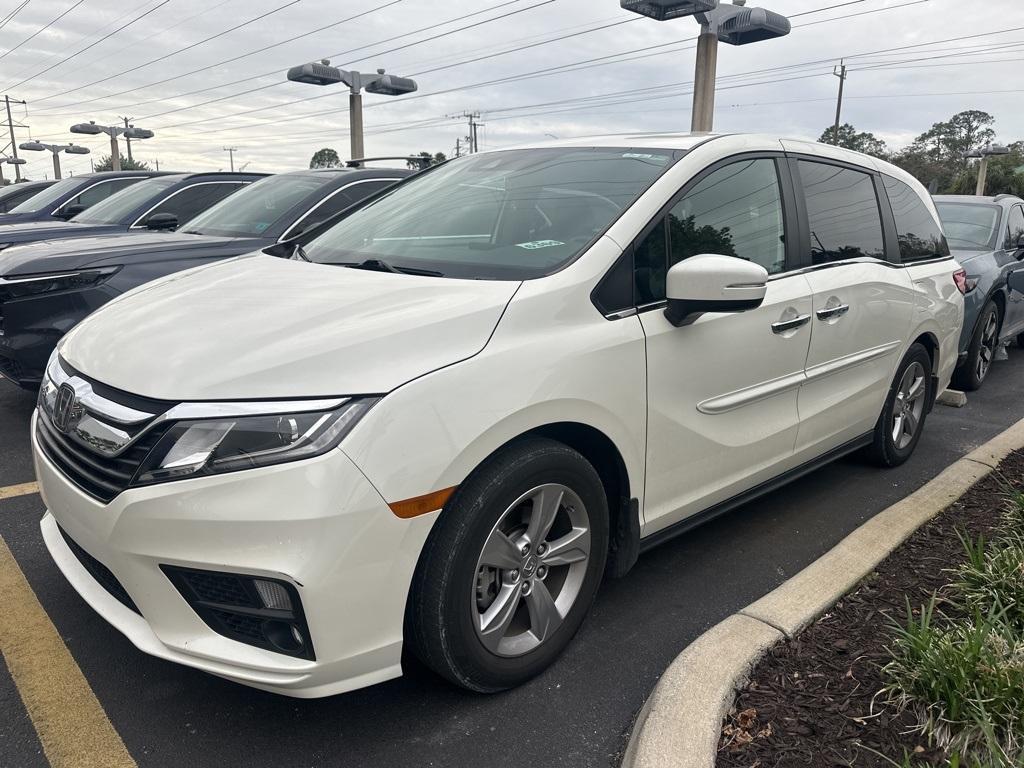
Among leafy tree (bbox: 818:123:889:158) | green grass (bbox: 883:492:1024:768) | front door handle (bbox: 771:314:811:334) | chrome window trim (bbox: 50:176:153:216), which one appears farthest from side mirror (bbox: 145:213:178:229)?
leafy tree (bbox: 818:123:889:158)

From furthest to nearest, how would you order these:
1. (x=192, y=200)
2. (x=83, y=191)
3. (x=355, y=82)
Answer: (x=355, y=82) < (x=83, y=191) < (x=192, y=200)

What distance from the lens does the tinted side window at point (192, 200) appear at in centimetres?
819

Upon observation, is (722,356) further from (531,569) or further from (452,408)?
(452,408)

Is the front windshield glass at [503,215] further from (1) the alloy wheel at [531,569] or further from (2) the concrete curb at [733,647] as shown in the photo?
(2) the concrete curb at [733,647]

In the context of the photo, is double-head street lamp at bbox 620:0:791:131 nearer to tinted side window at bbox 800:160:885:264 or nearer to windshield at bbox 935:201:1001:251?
windshield at bbox 935:201:1001:251

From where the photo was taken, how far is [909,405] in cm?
459

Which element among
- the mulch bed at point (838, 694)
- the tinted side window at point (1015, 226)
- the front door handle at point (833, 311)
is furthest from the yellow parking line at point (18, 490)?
the tinted side window at point (1015, 226)

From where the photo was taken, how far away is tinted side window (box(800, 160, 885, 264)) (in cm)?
361

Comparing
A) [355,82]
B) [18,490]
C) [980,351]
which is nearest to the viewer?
[18,490]

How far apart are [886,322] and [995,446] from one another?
1.15 meters

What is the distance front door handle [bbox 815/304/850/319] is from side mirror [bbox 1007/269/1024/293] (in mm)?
4288

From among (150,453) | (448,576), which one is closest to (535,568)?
(448,576)

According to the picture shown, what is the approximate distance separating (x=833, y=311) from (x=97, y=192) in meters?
10.3

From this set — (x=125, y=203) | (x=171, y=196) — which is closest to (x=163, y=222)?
(x=171, y=196)
